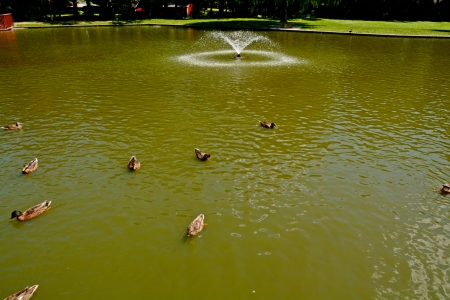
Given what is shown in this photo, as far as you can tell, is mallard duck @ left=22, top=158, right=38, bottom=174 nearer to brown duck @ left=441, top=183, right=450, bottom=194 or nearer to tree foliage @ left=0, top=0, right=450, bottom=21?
brown duck @ left=441, top=183, right=450, bottom=194

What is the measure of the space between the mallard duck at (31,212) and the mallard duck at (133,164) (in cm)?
326

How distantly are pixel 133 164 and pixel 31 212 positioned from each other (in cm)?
385

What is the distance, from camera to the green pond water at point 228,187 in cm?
852

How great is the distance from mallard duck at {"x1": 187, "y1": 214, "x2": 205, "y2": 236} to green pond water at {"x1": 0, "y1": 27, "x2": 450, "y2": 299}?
8.8 inches

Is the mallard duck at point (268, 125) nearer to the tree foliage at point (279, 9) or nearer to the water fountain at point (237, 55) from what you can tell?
the water fountain at point (237, 55)

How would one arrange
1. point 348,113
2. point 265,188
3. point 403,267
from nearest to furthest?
point 403,267
point 265,188
point 348,113

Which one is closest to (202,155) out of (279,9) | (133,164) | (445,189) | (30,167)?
(133,164)

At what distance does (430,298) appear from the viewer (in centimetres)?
796

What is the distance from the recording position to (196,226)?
9.80m

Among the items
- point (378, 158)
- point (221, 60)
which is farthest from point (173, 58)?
point (378, 158)

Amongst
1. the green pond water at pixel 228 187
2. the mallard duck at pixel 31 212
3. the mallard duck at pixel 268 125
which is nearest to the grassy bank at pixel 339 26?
the green pond water at pixel 228 187

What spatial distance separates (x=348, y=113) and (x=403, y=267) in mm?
12197

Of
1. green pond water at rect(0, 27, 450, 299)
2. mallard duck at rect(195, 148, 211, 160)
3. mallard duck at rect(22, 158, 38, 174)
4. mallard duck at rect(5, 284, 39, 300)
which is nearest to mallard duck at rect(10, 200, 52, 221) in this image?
green pond water at rect(0, 27, 450, 299)

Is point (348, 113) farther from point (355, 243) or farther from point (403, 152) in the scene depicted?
point (355, 243)
